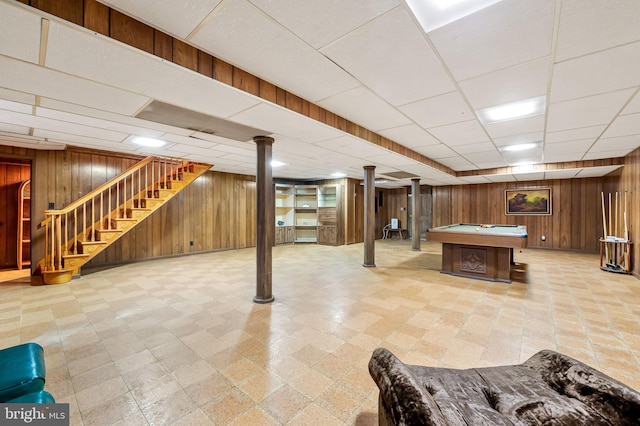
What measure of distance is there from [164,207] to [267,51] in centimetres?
652

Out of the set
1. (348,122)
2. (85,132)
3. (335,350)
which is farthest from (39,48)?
(335,350)

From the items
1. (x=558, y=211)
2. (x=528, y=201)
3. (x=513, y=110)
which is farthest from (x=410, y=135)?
(x=558, y=211)

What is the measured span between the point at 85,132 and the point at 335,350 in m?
4.71

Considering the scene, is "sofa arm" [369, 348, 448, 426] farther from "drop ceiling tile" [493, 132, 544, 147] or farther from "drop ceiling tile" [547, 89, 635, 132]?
"drop ceiling tile" [493, 132, 544, 147]

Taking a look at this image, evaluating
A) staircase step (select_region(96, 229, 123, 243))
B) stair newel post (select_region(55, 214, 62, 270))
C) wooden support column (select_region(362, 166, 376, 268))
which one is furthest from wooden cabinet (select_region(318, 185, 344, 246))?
stair newel post (select_region(55, 214, 62, 270))

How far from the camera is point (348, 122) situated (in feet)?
12.4

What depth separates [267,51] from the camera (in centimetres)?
209

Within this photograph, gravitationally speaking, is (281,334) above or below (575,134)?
below

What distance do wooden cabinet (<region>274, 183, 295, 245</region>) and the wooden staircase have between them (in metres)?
3.62

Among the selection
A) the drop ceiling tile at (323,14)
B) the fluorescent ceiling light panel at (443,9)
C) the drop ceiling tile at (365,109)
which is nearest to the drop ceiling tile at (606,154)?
the drop ceiling tile at (365,109)

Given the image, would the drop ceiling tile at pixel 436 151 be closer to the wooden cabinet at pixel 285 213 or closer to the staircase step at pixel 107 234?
the wooden cabinet at pixel 285 213

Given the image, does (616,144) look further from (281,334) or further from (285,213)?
(285,213)

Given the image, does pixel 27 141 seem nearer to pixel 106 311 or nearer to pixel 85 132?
pixel 85 132

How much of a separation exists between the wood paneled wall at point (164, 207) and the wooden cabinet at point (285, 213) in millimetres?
1099
